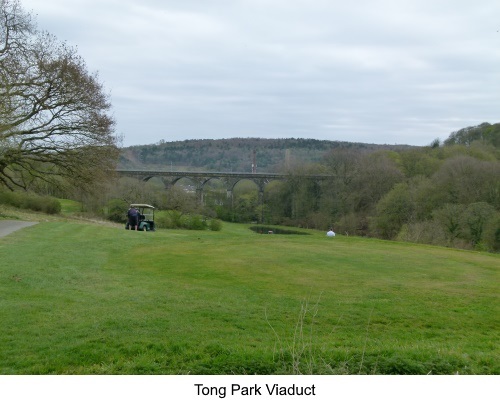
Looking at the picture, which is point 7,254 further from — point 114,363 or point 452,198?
point 452,198

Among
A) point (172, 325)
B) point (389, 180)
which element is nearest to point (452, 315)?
point (172, 325)

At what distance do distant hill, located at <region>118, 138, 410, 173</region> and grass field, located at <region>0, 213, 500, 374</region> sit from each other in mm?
65585

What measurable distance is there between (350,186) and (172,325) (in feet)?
189

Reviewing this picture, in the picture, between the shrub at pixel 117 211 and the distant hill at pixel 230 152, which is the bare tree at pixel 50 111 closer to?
the shrub at pixel 117 211

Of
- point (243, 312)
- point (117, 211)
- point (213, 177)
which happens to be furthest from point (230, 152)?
point (243, 312)

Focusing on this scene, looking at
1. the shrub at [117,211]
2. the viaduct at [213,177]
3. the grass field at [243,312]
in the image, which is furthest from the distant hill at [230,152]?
the grass field at [243,312]

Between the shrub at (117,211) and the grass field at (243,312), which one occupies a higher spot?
the grass field at (243,312)

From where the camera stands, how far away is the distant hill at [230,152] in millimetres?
85250

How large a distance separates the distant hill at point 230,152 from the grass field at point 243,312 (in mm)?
65585

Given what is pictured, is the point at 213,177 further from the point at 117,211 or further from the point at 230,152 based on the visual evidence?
the point at 117,211

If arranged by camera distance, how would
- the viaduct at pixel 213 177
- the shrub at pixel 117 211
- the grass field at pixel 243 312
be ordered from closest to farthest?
the grass field at pixel 243 312
the shrub at pixel 117 211
the viaduct at pixel 213 177

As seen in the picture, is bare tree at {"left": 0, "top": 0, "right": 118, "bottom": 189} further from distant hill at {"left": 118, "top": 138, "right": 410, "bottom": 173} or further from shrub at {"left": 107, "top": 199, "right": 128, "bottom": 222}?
distant hill at {"left": 118, "top": 138, "right": 410, "bottom": 173}

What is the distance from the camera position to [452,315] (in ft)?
30.4

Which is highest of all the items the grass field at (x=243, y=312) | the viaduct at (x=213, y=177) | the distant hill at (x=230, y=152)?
the distant hill at (x=230, y=152)
